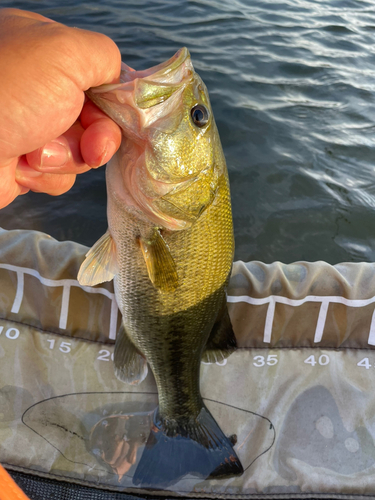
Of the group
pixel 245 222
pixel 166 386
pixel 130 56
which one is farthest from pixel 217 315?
pixel 130 56

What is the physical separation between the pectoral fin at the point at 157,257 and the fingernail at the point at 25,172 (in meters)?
0.50

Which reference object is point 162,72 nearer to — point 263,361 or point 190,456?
point 263,361

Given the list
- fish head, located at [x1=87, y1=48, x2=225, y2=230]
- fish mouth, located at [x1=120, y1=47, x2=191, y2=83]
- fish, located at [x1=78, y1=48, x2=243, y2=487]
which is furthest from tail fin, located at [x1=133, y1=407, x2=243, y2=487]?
fish mouth, located at [x1=120, y1=47, x2=191, y2=83]

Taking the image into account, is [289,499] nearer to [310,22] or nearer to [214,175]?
[214,175]

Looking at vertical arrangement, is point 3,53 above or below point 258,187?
above

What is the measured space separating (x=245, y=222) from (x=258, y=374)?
1787 mm

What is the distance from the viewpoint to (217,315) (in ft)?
6.56

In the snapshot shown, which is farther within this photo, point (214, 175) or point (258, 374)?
point (258, 374)

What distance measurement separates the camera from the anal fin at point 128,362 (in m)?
2.09

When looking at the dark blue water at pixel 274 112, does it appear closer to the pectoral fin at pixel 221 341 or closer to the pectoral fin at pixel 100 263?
the pectoral fin at pixel 221 341

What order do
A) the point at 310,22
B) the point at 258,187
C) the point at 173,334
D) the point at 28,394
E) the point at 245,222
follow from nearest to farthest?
the point at 173,334, the point at 28,394, the point at 245,222, the point at 258,187, the point at 310,22

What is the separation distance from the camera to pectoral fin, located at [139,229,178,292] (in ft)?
5.63

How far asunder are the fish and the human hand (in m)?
0.09

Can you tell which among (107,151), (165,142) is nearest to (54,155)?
(107,151)
